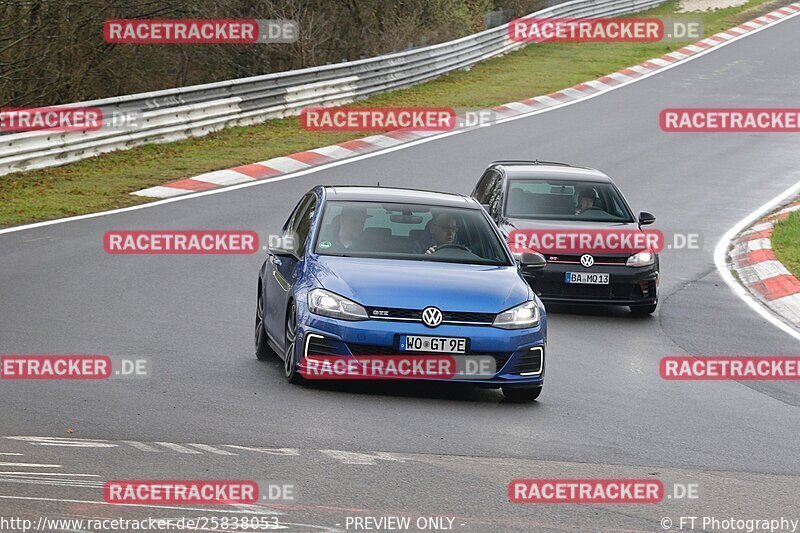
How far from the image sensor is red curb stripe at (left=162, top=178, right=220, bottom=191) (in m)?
21.6

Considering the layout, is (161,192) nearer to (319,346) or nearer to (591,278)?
(591,278)

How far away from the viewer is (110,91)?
3078 centimetres

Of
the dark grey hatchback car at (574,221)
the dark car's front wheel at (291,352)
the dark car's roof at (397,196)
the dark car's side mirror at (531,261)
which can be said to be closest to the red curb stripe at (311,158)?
the dark grey hatchback car at (574,221)

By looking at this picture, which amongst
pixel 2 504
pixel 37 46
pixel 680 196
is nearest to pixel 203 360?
pixel 2 504

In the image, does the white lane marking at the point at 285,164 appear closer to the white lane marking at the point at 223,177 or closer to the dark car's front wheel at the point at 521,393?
the white lane marking at the point at 223,177

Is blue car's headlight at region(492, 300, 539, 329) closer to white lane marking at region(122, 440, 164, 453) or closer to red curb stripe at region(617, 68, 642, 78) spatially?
white lane marking at region(122, 440, 164, 453)

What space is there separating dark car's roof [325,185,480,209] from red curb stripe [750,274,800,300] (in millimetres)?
5892

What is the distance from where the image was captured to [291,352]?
33.6ft

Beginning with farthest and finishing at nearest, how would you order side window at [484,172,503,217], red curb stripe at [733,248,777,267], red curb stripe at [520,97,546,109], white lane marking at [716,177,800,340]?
red curb stripe at [520,97,546,109] < red curb stripe at [733,248,777,267] < side window at [484,172,503,217] < white lane marking at [716,177,800,340]

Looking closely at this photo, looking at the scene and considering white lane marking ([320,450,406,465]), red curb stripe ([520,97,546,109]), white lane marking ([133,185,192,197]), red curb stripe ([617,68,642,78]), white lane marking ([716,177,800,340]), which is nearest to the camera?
white lane marking ([320,450,406,465])

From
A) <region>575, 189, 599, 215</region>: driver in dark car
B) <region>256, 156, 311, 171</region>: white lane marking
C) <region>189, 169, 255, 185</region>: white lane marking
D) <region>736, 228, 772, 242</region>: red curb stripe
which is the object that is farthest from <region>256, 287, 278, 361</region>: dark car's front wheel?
<region>256, 156, 311, 171</region>: white lane marking

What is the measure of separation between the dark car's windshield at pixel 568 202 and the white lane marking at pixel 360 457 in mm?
7666

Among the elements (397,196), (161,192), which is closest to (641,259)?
(397,196)

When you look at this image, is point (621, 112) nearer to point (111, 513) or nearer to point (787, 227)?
point (787, 227)
